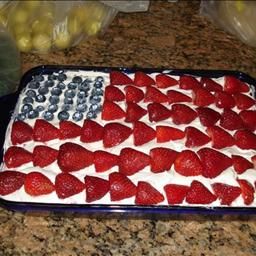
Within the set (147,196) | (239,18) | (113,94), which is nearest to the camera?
(147,196)

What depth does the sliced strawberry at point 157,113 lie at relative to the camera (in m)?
1.04

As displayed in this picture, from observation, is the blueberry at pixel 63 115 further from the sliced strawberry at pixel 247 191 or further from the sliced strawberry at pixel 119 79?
the sliced strawberry at pixel 247 191

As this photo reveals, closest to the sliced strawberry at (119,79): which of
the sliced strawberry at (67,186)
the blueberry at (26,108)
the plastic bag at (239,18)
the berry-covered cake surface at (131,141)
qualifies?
the berry-covered cake surface at (131,141)

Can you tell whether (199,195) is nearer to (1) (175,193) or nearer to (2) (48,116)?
(1) (175,193)

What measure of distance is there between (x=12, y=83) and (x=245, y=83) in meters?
0.58

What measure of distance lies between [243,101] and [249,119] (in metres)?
0.06

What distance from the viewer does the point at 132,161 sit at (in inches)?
36.7

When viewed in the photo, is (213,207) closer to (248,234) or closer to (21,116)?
(248,234)

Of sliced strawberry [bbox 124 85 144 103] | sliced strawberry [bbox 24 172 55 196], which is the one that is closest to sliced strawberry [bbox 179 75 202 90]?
sliced strawberry [bbox 124 85 144 103]

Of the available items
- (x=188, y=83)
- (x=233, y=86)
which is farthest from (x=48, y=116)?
(x=233, y=86)

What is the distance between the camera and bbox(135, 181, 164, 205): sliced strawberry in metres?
0.87

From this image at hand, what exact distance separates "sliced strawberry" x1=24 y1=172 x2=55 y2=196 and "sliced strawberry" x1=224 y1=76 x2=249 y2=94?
0.50 meters

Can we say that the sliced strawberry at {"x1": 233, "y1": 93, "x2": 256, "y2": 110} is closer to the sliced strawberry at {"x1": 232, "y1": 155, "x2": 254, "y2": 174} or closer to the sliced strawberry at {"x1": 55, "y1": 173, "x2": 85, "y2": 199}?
the sliced strawberry at {"x1": 232, "y1": 155, "x2": 254, "y2": 174}

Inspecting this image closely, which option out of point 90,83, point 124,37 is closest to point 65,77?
point 90,83
